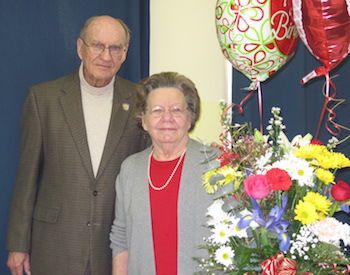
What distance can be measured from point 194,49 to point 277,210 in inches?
66.5

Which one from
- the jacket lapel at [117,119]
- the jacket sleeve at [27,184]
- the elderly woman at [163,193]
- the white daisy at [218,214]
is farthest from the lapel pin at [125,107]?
the white daisy at [218,214]

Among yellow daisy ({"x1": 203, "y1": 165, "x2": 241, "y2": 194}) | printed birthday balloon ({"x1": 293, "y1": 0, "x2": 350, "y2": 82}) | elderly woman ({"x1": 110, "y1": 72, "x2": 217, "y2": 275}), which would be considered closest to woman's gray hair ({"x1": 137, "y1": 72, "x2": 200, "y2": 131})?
elderly woman ({"x1": 110, "y1": 72, "x2": 217, "y2": 275})

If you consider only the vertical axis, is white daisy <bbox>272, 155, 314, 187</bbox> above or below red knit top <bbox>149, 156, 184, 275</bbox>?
above

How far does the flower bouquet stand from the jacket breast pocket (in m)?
0.91

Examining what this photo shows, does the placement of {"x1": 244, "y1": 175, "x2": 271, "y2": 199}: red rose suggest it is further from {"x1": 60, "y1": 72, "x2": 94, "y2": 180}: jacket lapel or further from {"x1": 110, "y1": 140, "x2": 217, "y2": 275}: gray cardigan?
{"x1": 60, "y1": 72, "x2": 94, "y2": 180}: jacket lapel

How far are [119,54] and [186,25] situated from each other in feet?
2.50

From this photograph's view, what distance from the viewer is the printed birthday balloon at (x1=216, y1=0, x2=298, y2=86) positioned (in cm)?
174

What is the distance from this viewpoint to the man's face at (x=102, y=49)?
2084 millimetres

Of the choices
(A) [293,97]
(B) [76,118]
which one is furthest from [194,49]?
(B) [76,118]

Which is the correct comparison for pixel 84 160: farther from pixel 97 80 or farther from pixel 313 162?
pixel 313 162

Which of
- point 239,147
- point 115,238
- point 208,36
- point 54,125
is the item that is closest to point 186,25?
point 208,36

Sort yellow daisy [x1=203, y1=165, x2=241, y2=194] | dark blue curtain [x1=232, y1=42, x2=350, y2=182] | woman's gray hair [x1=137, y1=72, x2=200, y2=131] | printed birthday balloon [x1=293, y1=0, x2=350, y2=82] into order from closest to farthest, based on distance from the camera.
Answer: yellow daisy [x1=203, y1=165, x2=241, y2=194]
printed birthday balloon [x1=293, y1=0, x2=350, y2=82]
woman's gray hair [x1=137, y1=72, x2=200, y2=131]
dark blue curtain [x1=232, y1=42, x2=350, y2=182]

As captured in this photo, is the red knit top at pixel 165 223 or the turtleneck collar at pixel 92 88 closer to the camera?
the red knit top at pixel 165 223

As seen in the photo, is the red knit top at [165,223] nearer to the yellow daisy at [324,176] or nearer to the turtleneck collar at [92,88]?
the turtleneck collar at [92,88]
